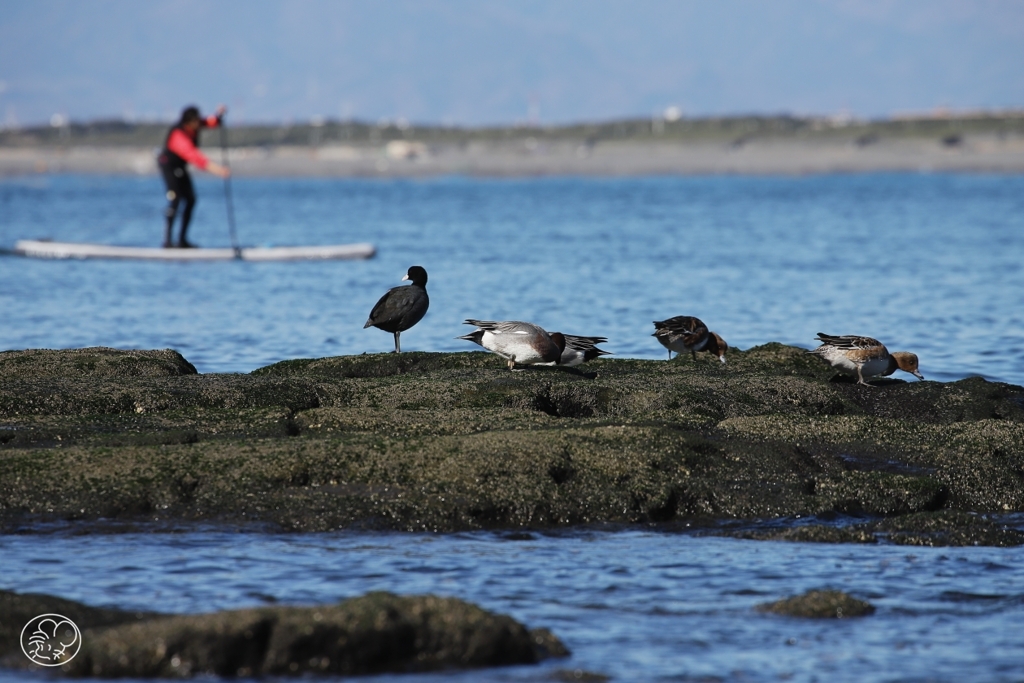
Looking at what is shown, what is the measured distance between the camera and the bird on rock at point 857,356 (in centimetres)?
1212

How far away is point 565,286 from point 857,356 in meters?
17.7

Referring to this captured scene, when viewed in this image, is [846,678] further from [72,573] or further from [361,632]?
[72,573]

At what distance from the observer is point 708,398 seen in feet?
36.8

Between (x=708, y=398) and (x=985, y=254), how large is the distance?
30.2 metres

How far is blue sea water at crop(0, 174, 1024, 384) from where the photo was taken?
2044cm

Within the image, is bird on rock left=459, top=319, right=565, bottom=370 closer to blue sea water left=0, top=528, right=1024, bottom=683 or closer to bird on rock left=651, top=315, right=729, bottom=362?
bird on rock left=651, top=315, right=729, bottom=362

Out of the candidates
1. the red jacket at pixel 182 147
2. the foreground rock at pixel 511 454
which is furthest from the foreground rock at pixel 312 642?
the red jacket at pixel 182 147

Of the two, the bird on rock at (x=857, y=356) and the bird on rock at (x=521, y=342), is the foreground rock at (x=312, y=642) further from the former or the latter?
the bird on rock at (x=857, y=356)

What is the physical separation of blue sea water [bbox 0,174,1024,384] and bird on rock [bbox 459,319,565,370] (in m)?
5.84

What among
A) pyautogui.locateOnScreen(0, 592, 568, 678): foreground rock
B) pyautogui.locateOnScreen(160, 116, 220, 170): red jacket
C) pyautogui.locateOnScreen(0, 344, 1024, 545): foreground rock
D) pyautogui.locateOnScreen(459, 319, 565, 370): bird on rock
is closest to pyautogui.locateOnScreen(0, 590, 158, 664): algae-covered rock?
pyautogui.locateOnScreen(0, 592, 568, 678): foreground rock

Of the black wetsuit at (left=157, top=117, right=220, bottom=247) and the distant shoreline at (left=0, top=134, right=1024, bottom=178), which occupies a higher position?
the distant shoreline at (left=0, top=134, right=1024, bottom=178)

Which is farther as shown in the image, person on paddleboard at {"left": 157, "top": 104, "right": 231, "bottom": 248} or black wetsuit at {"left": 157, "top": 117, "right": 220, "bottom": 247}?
black wetsuit at {"left": 157, "top": 117, "right": 220, "bottom": 247}

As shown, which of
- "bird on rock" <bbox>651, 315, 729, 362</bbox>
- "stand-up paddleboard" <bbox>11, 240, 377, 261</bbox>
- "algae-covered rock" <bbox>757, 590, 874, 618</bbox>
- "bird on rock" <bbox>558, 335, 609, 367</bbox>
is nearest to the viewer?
"algae-covered rock" <bbox>757, 590, 874, 618</bbox>

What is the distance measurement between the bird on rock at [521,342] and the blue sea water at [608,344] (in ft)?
11.2
